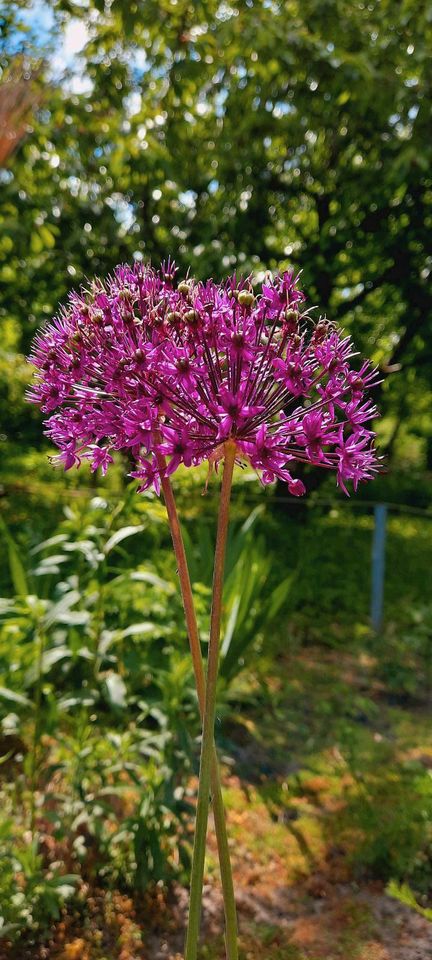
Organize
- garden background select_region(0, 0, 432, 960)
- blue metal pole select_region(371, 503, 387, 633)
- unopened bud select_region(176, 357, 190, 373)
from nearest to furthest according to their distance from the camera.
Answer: unopened bud select_region(176, 357, 190, 373)
garden background select_region(0, 0, 432, 960)
blue metal pole select_region(371, 503, 387, 633)

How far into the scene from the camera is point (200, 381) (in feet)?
3.72

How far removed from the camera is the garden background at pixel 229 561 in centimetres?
207

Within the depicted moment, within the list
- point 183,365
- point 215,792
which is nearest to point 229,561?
point 215,792

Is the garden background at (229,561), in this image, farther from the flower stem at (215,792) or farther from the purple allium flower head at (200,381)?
the flower stem at (215,792)

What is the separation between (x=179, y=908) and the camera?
82.9 inches

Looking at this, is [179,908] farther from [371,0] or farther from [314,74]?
[371,0]

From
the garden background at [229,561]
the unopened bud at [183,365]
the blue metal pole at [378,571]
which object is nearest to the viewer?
the unopened bud at [183,365]

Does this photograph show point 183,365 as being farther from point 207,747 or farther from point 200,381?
point 207,747

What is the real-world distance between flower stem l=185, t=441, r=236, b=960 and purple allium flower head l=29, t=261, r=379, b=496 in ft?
0.24

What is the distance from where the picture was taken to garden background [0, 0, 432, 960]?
6.80 feet

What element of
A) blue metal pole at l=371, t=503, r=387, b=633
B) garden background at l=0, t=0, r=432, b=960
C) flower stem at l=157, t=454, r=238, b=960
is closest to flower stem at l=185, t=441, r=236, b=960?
flower stem at l=157, t=454, r=238, b=960

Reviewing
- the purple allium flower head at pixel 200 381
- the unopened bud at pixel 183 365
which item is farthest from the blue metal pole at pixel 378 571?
the unopened bud at pixel 183 365

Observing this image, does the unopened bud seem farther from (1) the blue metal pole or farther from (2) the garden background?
(1) the blue metal pole

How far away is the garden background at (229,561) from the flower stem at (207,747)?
281mm
